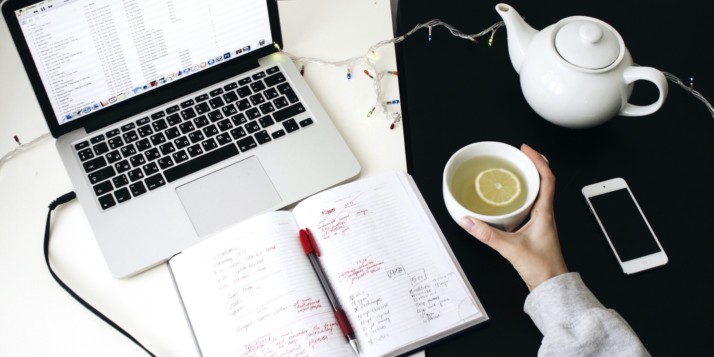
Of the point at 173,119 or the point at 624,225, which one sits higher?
the point at 173,119

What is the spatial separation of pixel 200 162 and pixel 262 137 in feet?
0.32

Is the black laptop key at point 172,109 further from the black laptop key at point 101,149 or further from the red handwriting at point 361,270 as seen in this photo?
the red handwriting at point 361,270

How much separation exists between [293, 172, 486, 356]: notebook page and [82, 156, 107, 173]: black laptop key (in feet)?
0.97

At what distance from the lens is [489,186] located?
2.65ft

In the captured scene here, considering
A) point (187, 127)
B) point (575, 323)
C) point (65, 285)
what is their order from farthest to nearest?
point (187, 127) → point (65, 285) → point (575, 323)

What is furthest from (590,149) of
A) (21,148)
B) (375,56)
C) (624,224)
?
(21,148)

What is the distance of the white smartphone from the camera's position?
0.79 metres

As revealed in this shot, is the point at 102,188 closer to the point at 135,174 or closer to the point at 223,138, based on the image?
the point at 135,174

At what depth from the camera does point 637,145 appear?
90 cm

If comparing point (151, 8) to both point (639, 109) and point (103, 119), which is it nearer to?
point (103, 119)

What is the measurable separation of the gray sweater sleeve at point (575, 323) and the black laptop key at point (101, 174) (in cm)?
60

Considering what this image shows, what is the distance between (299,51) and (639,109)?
535 millimetres

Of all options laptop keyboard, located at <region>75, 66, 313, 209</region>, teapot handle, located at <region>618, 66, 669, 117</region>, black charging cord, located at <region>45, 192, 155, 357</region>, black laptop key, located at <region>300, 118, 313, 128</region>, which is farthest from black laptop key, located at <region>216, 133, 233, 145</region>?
teapot handle, located at <region>618, 66, 669, 117</region>

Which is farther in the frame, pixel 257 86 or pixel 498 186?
pixel 257 86
